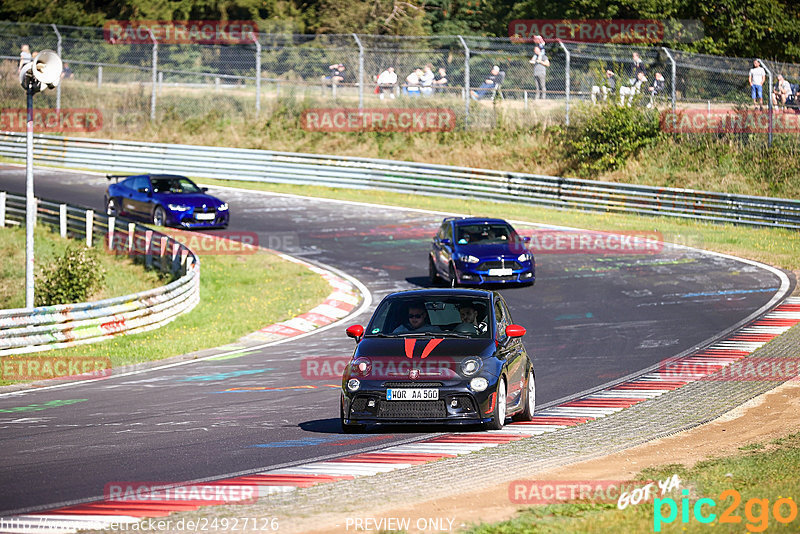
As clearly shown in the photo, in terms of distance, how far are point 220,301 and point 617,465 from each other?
49.2ft

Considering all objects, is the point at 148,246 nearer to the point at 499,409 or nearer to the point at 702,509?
the point at 499,409

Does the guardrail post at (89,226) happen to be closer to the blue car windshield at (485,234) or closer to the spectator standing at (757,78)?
the blue car windshield at (485,234)

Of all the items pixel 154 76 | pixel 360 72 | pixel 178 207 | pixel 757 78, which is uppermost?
pixel 757 78

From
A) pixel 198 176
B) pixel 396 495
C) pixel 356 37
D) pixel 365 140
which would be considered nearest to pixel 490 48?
pixel 356 37

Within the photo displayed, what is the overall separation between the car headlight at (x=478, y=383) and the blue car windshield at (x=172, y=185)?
2193cm

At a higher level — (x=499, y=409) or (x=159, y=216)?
(x=499, y=409)

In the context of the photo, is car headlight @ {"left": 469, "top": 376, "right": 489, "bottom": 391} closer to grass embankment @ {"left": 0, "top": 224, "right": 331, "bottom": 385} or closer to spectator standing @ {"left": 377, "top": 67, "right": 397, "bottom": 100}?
grass embankment @ {"left": 0, "top": 224, "right": 331, "bottom": 385}

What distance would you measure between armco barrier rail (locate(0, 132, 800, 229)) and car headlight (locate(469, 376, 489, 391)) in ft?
69.9

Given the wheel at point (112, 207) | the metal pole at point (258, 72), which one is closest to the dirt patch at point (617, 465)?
the wheel at point (112, 207)

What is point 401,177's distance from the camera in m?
37.9

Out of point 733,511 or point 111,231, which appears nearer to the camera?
point 733,511

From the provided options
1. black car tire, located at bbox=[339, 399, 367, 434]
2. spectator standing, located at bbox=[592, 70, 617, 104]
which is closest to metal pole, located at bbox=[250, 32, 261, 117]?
spectator standing, located at bbox=[592, 70, 617, 104]

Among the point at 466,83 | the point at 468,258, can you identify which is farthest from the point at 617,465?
the point at 466,83

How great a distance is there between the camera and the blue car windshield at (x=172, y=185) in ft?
102
